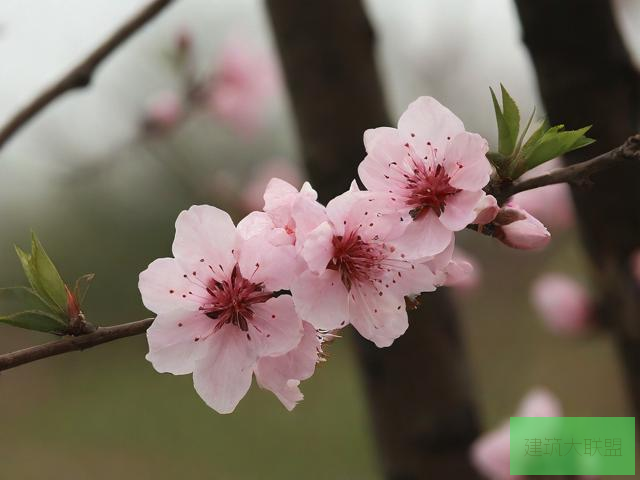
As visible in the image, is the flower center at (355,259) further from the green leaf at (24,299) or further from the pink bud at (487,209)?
the green leaf at (24,299)

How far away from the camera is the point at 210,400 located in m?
0.52

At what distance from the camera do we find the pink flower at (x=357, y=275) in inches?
19.8

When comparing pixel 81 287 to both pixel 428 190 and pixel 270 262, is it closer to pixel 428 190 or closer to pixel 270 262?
pixel 270 262

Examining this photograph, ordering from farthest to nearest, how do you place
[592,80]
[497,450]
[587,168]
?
[497,450] → [592,80] → [587,168]

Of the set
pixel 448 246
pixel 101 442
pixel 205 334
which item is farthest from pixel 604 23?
pixel 101 442

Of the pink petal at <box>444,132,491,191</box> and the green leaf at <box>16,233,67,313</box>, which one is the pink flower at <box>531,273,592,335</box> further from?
the green leaf at <box>16,233,67,313</box>

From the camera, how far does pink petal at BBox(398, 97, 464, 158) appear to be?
54cm

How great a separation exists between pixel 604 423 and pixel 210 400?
2.15 ft

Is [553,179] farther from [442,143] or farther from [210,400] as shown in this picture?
[210,400]

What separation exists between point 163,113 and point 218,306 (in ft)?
4.17

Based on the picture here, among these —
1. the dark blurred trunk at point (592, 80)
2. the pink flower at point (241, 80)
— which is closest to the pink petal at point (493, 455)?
the dark blurred trunk at point (592, 80)

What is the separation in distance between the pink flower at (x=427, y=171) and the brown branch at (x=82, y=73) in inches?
20.2

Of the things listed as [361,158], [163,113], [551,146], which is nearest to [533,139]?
[551,146]

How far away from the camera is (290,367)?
1.78 feet
